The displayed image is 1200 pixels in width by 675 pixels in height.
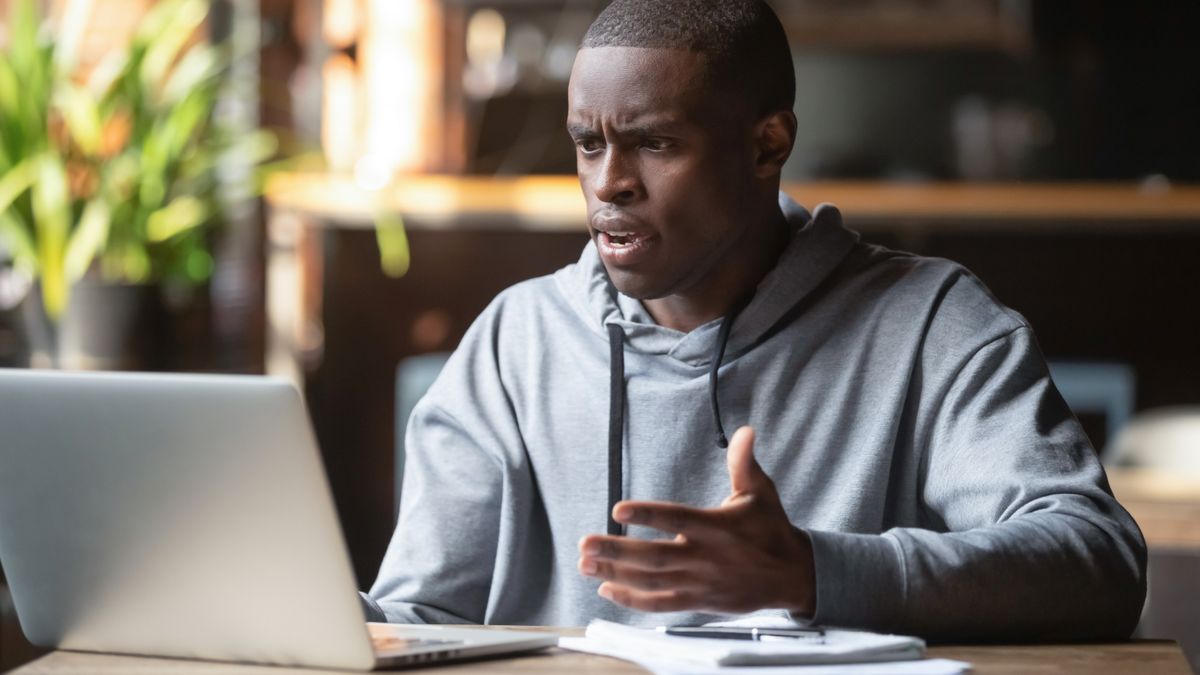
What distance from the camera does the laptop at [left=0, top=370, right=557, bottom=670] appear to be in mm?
985

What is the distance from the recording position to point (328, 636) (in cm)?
103

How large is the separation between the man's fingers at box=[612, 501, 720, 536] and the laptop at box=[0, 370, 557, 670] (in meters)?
0.17

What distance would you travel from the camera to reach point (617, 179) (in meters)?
1.38

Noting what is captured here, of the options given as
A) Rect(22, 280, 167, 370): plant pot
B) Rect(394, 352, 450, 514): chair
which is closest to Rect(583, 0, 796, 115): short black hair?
Rect(22, 280, 167, 370): plant pot

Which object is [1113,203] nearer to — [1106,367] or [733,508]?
[1106,367]

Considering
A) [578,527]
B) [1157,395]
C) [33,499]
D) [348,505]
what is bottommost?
[348,505]

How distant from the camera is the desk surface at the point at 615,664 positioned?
1063 millimetres

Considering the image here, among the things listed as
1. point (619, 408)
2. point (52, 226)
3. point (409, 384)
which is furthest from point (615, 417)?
point (409, 384)

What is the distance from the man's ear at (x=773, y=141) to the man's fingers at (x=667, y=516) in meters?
0.52

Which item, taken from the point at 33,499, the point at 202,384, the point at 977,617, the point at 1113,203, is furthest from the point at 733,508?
the point at 1113,203

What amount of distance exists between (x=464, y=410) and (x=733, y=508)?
1.74 feet

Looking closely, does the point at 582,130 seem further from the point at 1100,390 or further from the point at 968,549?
the point at 1100,390

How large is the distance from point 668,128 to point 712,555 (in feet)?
1.56

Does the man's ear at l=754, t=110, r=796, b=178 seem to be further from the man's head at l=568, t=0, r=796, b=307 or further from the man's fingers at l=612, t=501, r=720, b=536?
the man's fingers at l=612, t=501, r=720, b=536
